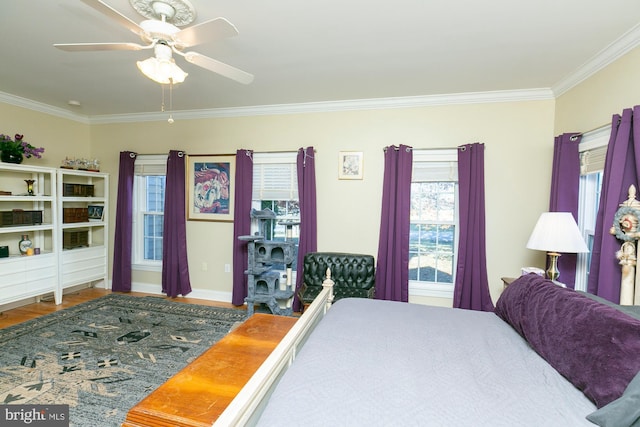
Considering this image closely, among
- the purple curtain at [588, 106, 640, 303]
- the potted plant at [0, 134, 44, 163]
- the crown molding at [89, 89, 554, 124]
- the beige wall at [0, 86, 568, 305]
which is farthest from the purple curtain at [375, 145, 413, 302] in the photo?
the potted plant at [0, 134, 44, 163]

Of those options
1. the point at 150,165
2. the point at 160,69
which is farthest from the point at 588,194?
the point at 150,165

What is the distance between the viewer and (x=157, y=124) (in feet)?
14.3

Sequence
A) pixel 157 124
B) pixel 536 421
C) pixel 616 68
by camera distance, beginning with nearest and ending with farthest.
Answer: pixel 536 421 → pixel 616 68 → pixel 157 124

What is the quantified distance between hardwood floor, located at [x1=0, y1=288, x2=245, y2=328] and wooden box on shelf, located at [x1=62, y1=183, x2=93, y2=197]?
1439mm

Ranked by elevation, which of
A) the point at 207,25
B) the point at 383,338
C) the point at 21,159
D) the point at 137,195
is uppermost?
the point at 207,25

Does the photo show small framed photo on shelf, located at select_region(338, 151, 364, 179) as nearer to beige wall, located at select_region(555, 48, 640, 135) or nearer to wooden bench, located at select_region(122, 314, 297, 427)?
beige wall, located at select_region(555, 48, 640, 135)

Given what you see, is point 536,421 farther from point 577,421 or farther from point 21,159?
point 21,159

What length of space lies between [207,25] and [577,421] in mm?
2290

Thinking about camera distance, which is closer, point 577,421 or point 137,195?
point 577,421

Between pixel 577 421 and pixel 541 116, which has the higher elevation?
pixel 541 116

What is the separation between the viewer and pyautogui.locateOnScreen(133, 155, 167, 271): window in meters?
4.54

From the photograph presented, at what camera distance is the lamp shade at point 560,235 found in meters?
2.35

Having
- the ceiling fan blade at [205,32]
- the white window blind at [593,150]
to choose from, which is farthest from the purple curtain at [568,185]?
the ceiling fan blade at [205,32]

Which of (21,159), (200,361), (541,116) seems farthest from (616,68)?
(21,159)
